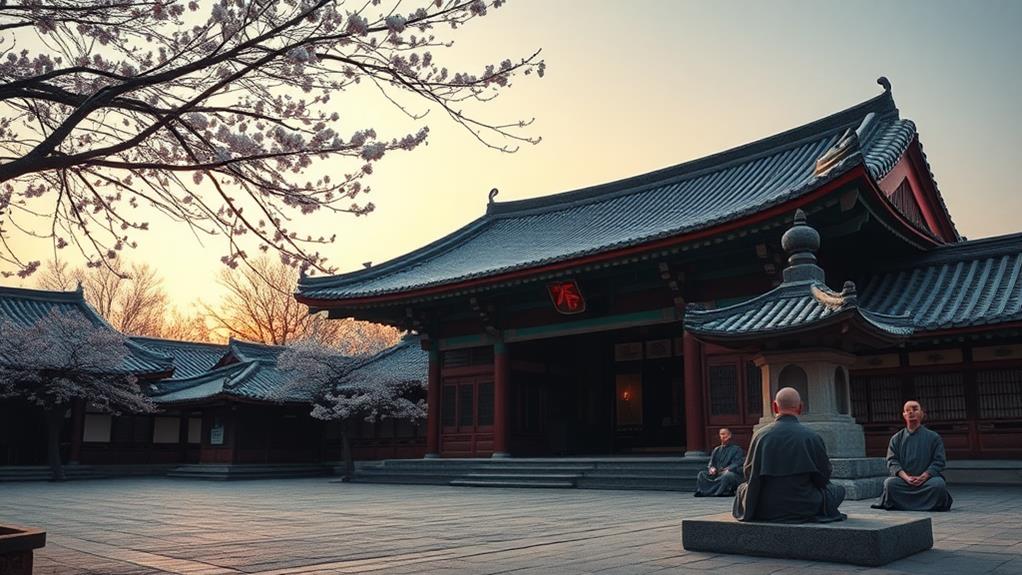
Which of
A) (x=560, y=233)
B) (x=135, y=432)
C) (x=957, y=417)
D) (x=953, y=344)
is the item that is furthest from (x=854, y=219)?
(x=135, y=432)

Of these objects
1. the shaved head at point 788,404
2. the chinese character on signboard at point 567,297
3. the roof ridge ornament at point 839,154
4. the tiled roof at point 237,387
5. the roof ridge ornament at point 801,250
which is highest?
the roof ridge ornament at point 839,154

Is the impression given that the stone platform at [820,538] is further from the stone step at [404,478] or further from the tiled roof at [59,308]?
the tiled roof at [59,308]

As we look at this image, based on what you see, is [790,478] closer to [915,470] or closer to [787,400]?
[787,400]

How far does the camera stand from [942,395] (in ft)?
49.2

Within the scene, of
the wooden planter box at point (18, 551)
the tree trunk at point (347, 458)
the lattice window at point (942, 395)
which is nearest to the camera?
the wooden planter box at point (18, 551)

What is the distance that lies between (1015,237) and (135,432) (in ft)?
90.5

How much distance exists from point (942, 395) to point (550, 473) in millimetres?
7593

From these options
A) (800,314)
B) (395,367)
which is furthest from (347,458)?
(800,314)

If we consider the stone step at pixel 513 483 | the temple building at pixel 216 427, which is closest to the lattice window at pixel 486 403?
the stone step at pixel 513 483

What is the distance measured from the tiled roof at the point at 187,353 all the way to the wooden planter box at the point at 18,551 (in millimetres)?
32825

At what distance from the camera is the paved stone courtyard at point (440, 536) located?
6168mm

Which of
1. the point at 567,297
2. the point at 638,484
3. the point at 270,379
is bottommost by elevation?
the point at 638,484

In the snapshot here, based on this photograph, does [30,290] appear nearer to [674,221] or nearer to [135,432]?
[135,432]

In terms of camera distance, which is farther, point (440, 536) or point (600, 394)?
point (600, 394)
